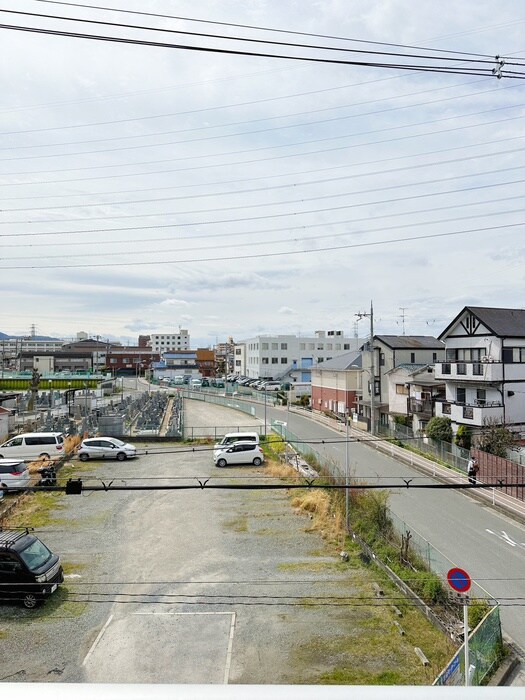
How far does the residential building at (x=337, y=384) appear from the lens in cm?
3491

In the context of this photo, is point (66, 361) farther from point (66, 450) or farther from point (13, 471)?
point (13, 471)

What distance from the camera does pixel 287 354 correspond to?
62469mm

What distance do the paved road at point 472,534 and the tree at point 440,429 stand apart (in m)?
2.68

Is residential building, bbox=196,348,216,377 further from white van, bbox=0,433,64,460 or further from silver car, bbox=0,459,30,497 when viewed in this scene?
silver car, bbox=0,459,30,497

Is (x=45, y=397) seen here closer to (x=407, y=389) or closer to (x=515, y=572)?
(x=407, y=389)

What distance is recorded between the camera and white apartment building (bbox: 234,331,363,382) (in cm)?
6169

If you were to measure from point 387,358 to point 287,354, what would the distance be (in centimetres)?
3101

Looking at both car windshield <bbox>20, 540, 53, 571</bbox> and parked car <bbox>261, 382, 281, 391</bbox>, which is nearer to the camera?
car windshield <bbox>20, 540, 53, 571</bbox>

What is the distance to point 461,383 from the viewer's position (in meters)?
23.3

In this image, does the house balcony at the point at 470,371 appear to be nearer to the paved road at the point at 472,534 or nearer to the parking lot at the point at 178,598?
the paved road at the point at 472,534

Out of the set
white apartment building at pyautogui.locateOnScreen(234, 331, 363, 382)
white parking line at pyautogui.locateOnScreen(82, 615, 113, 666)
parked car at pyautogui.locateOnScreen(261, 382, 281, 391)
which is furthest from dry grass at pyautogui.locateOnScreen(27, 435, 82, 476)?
white apartment building at pyautogui.locateOnScreen(234, 331, 363, 382)

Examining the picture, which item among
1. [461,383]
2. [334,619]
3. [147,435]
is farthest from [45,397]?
[334,619]

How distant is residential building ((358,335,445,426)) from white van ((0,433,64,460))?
18.0 m

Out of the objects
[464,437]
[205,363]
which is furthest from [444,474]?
[205,363]
